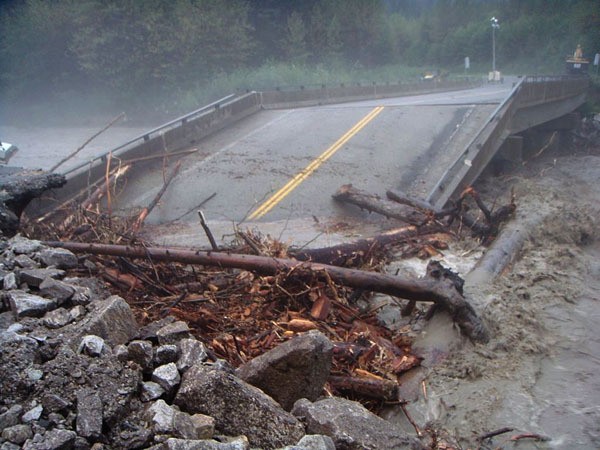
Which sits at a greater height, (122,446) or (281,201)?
(122,446)

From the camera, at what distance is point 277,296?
758 centimetres

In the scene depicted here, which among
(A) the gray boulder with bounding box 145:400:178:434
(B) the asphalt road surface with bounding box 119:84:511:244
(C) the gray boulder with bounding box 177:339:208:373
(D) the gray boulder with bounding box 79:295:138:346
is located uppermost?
(D) the gray boulder with bounding box 79:295:138:346

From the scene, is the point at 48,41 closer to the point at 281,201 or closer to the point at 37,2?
the point at 37,2

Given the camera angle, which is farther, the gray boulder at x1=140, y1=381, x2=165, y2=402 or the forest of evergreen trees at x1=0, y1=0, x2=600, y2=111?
the forest of evergreen trees at x1=0, y1=0, x2=600, y2=111

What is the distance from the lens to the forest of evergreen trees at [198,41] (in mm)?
44656

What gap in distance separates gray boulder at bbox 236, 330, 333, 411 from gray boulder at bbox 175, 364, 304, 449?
68 centimetres

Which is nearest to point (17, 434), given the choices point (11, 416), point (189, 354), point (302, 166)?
point (11, 416)

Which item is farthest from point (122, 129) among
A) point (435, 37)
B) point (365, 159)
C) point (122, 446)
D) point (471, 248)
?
point (435, 37)

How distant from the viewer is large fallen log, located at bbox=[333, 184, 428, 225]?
10.8m

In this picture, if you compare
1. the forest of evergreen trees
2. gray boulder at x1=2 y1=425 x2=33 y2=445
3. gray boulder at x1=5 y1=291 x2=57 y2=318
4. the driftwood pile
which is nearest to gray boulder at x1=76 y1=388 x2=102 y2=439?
gray boulder at x1=2 y1=425 x2=33 y2=445

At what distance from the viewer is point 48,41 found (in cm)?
4519

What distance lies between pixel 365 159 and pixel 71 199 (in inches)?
266

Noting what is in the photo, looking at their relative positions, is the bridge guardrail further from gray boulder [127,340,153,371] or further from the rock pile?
gray boulder [127,340,153,371]

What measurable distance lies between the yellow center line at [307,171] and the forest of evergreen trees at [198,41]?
32.9m
